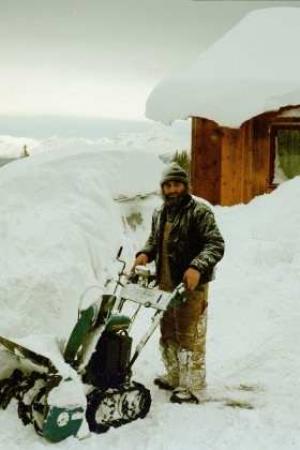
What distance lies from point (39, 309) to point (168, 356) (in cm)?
144

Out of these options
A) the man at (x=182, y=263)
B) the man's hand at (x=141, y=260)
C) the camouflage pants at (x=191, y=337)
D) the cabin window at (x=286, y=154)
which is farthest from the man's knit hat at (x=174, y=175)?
the cabin window at (x=286, y=154)

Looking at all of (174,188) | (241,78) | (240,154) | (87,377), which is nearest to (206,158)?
(240,154)

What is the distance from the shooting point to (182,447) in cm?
426

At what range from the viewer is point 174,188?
5004 mm

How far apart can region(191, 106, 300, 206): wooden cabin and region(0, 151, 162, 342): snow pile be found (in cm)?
309

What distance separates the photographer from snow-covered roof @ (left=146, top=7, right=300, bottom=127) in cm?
1275

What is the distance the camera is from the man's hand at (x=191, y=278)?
4.65m

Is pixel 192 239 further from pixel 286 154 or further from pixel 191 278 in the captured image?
pixel 286 154

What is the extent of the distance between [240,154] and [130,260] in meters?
5.39

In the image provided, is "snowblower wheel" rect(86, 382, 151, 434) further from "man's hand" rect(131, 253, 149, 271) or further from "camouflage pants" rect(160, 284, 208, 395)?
"man's hand" rect(131, 253, 149, 271)

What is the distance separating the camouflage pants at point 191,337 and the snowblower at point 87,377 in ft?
1.55

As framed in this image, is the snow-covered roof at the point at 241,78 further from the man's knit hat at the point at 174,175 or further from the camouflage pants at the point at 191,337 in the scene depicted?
the camouflage pants at the point at 191,337

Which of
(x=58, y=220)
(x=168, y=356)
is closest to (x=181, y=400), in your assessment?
(x=168, y=356)

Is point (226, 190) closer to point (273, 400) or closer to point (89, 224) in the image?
point (89, 224)
